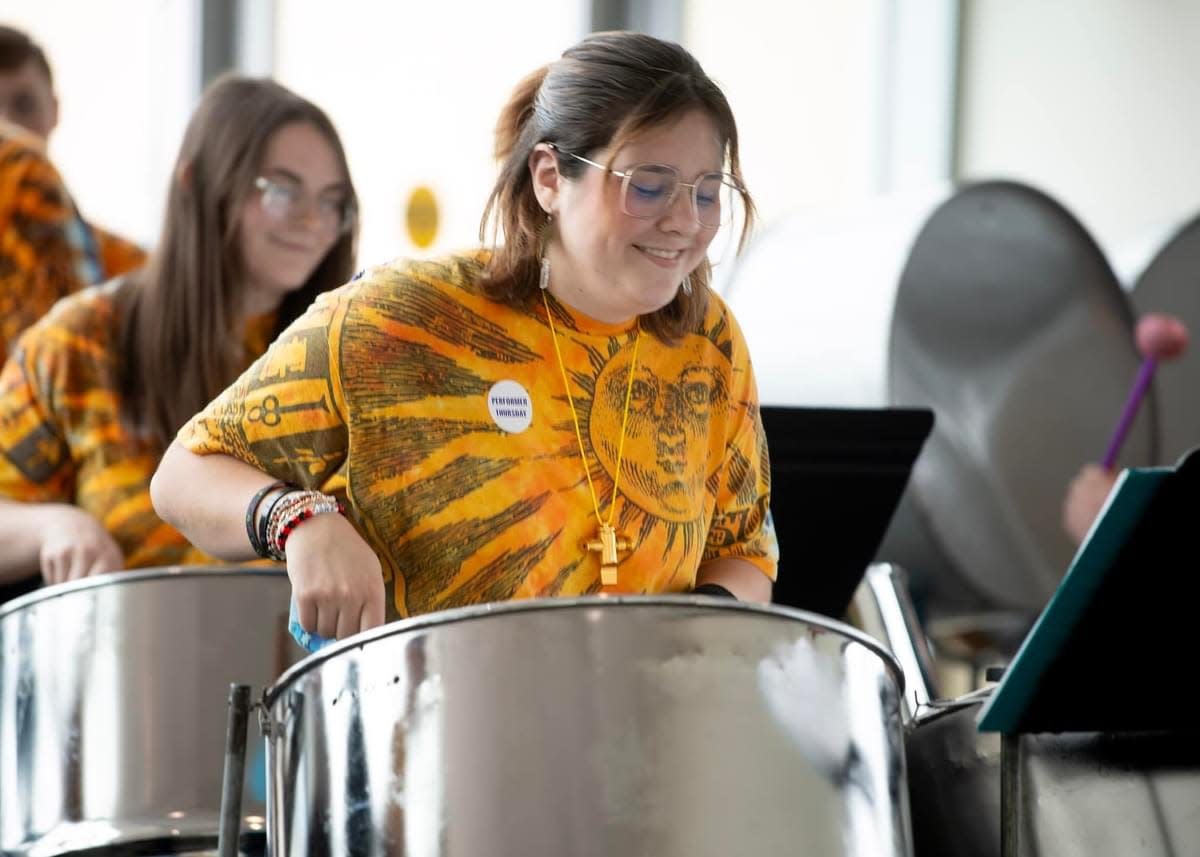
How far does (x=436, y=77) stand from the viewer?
341 centimetres

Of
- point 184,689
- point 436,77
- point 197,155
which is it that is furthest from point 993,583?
point 184,689

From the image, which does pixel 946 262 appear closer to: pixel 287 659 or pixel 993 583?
pixel 993 583

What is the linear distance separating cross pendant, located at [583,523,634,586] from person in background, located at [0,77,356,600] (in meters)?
0.73

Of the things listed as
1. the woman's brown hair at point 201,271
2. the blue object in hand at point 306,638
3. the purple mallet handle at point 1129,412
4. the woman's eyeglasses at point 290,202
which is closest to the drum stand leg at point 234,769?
the blue object in hand at point 306,638

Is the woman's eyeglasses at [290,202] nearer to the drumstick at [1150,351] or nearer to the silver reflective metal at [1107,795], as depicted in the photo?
the silver reflective metal at [1107,795]

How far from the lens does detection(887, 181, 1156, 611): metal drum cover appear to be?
3.09 meters

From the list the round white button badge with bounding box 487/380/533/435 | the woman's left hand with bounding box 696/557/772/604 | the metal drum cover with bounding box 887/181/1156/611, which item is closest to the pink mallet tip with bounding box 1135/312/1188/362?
the metal drum cover with bounding box 887/181/1156/611

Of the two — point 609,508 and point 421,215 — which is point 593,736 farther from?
point 421,215

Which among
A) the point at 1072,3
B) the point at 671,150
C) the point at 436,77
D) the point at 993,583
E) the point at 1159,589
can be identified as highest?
the point at 1072,3

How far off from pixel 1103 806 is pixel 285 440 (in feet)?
2.17

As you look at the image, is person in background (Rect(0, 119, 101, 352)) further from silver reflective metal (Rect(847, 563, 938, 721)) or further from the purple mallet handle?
the purple mallet handle

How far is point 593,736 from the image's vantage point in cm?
108

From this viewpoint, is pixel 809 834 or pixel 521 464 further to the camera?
pixel 521 464

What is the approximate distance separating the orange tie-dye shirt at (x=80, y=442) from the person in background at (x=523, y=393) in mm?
631
